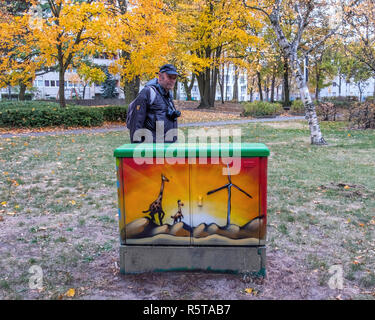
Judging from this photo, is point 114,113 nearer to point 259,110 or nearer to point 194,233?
point 259,110

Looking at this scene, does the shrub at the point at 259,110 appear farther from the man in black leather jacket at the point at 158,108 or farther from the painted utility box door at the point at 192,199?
the painted utility box door at the point at 192,199

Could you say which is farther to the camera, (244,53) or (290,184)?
(244,53)

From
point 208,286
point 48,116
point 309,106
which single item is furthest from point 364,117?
point 208,286

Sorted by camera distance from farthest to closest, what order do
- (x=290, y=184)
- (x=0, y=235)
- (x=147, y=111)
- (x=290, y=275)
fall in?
(x=290, y=184) → (x=0, y=235) → (x=147, y=111) → (x=290, y=275)

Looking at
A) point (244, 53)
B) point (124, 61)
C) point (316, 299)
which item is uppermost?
point (244, 53)

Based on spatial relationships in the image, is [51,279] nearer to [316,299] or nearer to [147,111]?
[147,111]

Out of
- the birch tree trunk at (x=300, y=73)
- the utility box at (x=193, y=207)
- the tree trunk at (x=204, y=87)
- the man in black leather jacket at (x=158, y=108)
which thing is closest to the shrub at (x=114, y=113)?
the birch tree trunk at (x=300, y=73)

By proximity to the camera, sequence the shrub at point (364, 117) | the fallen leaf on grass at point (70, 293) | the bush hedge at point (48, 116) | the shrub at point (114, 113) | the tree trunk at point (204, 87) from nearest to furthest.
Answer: the fallen leaf on grass at point (70, 293), the bush hedge at point (48, 116), the shrub at point (364, 117), the shrub at point (114, 113), the tree trunk at point (204, 87)

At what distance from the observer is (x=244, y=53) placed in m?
33.9

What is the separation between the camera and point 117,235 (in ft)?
16.8

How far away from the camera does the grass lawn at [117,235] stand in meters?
3.60

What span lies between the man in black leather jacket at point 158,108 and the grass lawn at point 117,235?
1541mm
